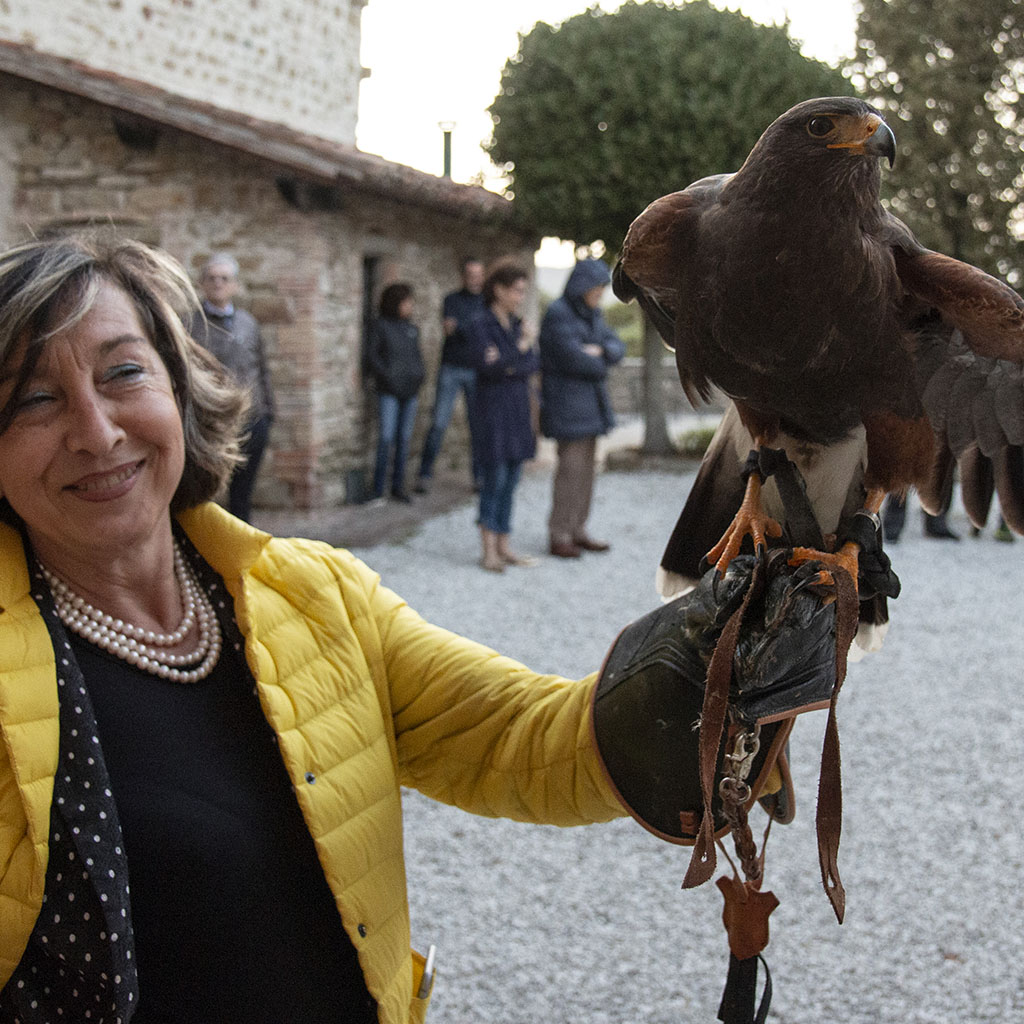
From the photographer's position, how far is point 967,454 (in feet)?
4.64

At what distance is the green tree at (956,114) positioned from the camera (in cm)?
817

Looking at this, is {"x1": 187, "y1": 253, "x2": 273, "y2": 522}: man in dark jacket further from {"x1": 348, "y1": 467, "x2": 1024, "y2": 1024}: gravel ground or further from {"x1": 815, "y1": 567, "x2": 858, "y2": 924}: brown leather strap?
{"x1": 815, "y1": 567, "x2": 858, "y2": 924}: brown leather strap

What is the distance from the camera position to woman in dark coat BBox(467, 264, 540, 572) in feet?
19.5

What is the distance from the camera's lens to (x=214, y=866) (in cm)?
119

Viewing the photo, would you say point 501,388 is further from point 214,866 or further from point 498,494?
point 214,866

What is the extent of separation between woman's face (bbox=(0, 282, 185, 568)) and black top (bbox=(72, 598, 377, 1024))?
0.15 metres

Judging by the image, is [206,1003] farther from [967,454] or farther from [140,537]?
[967,454]

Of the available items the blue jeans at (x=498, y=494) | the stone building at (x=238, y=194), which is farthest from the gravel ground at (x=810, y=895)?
the stone building at (x=238, y=194)

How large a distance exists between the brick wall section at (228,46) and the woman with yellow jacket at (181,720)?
290 inches

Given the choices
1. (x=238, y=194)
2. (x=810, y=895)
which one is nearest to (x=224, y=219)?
(x=238, y=194)

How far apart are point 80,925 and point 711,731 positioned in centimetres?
71

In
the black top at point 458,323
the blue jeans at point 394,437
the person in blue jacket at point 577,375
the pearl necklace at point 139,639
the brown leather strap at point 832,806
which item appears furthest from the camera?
the black top at point 458,323

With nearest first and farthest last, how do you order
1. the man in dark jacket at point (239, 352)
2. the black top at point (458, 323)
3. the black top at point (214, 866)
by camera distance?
the black top at point (214, 866)
the man in dark jacket at point (239, 352)
the black top at point (458, 323)

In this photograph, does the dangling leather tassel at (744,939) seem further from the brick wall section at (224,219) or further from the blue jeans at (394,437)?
the blue jeans at (394,437)
